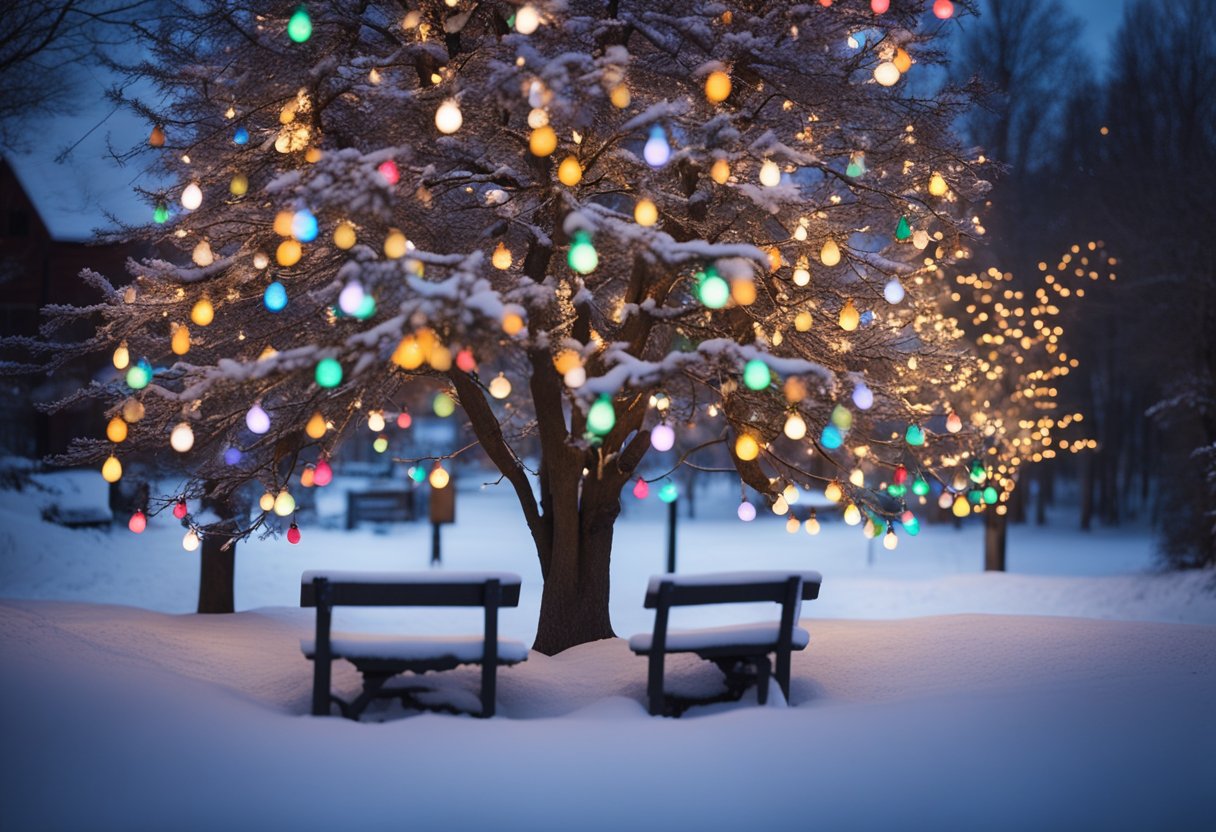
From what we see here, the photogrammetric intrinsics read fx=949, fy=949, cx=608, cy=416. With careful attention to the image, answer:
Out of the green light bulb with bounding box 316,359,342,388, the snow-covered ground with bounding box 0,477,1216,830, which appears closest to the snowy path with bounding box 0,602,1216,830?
the snow-covered ground with bounding box 0,477,1216,830

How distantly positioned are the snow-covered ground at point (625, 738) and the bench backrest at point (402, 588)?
2.20 feet

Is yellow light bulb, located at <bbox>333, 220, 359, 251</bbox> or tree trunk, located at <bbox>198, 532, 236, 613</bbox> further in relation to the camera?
tree trunk, located at <bbox>198, 532, 236, 613</bbox>

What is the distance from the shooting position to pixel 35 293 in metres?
22.0

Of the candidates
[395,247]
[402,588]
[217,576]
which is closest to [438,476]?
[402,588]

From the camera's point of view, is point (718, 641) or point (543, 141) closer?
point (543, 141)

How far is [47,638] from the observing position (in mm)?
6359

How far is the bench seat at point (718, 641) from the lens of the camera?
5938 mm

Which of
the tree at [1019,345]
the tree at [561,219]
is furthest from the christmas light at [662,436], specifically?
the tree at [1019,345]

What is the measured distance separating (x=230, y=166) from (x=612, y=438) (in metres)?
3.86

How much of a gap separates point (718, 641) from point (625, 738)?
1.07 m

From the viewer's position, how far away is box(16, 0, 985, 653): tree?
6.05m

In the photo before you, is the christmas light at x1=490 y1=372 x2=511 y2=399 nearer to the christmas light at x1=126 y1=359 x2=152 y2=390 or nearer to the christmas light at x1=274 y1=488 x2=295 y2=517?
the christmas light at x1=274 y1=488 x2=295 y2=517

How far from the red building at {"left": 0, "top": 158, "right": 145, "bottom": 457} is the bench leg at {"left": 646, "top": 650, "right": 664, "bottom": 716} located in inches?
Result: 511

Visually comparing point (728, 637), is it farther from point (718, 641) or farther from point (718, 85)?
point (718, 85)
